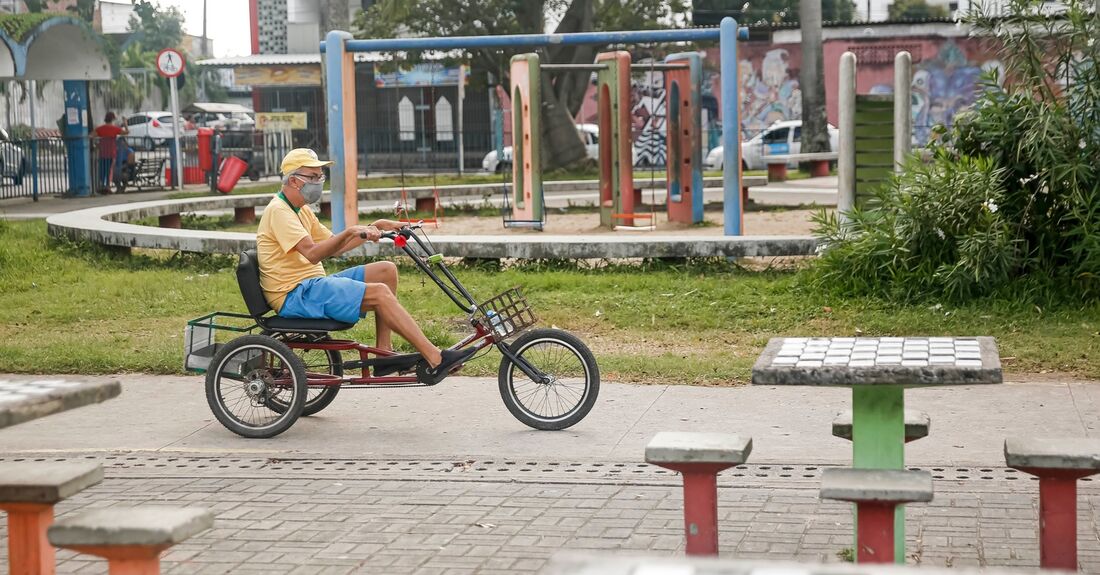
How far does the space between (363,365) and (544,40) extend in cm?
836

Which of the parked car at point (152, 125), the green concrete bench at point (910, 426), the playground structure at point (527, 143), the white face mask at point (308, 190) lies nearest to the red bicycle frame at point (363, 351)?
the white face mask at point (308, 190)

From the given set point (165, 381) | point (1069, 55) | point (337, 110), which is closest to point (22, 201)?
point (337, 110)

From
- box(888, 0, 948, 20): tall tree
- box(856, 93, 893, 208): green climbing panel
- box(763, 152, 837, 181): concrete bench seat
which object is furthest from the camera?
box(888, 0, 948, 20): tall tree

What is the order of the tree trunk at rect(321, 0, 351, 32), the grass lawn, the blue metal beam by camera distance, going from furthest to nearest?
the tree trunk at rect(321, 0, 351, 32), the blue metal beam, the grass lawn

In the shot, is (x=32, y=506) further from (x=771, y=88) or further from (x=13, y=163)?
(x=771, y=88)

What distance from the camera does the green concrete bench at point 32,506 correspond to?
4.41 m

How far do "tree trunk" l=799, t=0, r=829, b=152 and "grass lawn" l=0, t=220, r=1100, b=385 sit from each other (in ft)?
63.3

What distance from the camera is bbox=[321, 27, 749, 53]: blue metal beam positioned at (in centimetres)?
1521

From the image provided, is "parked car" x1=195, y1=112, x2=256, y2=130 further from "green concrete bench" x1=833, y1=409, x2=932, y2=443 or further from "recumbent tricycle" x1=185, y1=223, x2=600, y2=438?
"green concrete bench" x1=833, y1=409, x2=932, y2=443

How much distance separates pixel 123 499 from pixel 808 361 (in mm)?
A: 3220

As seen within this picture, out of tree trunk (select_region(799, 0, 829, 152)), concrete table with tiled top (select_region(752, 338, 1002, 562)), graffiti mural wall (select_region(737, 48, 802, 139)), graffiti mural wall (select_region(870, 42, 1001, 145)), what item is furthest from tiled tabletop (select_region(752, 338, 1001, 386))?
graffiti mural wall (select_region(737, 48, 802, 139))

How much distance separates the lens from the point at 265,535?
5844 millimetres

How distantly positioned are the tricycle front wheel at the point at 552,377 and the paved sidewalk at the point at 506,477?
0.11 meters

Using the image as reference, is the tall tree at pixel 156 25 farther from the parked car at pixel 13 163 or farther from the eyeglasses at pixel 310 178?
the eyeglasses at pixel 310 178
